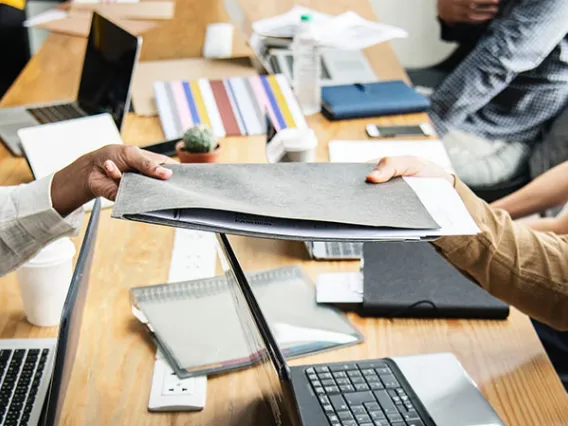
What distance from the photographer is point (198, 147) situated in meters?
1.58

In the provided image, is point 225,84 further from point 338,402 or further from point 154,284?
point 338,402

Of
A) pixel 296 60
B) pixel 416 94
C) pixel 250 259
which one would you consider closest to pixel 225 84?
pixel 296 60

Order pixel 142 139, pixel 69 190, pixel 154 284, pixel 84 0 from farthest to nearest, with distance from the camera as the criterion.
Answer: pixel 84 0, pixel 142 139, pixel 154 284, pixel 69 190

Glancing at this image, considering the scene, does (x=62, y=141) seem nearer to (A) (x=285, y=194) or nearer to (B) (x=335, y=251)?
(B) (x=335, y=251)

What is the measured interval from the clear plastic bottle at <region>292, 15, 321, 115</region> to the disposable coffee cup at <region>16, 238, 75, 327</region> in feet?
3.01

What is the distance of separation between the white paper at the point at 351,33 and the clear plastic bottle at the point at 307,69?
0.23 meters

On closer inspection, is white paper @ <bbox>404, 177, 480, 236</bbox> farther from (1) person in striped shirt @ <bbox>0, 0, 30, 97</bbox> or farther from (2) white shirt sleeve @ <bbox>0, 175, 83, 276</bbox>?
(1) person in striped shirt @ <bbox>0, 0, 30, 97</bbox>

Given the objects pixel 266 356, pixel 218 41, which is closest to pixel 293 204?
pixel 266 356

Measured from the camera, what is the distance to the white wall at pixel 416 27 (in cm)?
415

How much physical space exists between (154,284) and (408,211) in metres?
0.54

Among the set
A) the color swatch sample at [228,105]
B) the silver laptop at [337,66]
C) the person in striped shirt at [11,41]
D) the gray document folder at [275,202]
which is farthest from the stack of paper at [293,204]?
the person in striped shirt at [11,41]

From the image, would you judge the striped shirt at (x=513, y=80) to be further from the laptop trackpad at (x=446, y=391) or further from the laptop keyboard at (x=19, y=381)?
the laptop keyboard at (x=19, y=381)

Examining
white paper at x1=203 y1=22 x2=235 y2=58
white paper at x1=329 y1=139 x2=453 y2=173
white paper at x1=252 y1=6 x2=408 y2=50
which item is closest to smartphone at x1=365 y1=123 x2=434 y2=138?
white paper at x1=329 y1=139 x2=453 y2=173

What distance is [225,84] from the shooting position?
2072mm
